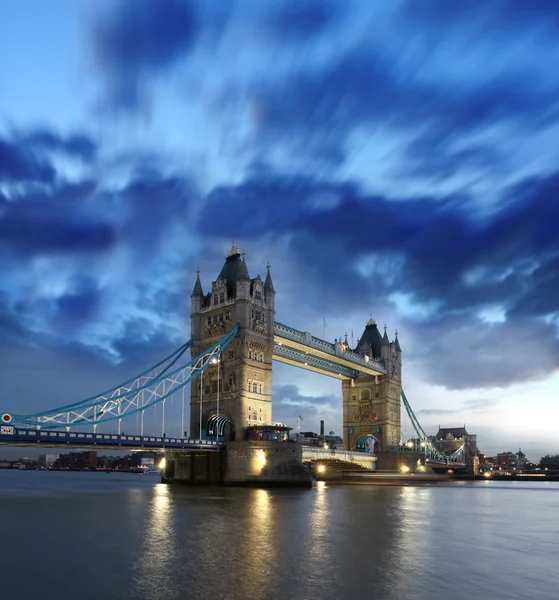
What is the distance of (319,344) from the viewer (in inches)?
4183

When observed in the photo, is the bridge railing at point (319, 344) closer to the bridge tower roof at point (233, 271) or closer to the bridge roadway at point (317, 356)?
the bridge roadway at point (317, 356)

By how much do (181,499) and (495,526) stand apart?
29.8 metres

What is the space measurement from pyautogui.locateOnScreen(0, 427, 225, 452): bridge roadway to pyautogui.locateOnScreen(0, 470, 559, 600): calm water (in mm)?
14336

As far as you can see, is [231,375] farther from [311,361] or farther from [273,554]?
[273,554]

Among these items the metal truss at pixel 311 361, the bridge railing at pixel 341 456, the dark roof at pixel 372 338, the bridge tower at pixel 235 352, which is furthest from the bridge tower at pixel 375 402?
the bridge tower at pixel 235 352

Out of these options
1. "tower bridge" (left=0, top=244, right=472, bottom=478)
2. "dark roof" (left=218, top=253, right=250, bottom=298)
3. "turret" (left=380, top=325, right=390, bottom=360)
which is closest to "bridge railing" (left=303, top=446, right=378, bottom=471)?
"tower bridge" (left=0, top=244, right=472, bottom=478)

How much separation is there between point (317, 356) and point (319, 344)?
8645 millimetres

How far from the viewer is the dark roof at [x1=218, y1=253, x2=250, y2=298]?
295 ft

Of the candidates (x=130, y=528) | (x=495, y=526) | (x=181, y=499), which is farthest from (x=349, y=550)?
(x=181, y=499)

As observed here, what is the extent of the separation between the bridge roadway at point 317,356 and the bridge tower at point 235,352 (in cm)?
629

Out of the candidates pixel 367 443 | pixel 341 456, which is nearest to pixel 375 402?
pixel 367 443

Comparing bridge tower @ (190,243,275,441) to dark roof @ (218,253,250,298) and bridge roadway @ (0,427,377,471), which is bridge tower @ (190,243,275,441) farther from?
bridge roadway @ (0,427,377,471)

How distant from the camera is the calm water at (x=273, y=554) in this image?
21000 millimetres

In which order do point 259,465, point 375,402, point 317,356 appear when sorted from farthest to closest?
point 375,402 → point 317,356 → point 259,465
